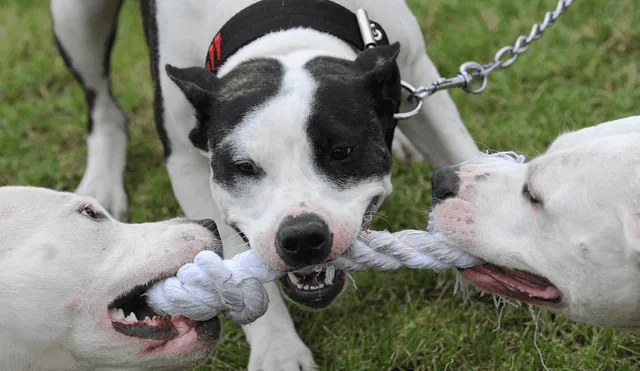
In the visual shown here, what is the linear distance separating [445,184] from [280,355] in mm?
1052

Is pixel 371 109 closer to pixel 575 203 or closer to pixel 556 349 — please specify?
pixel 575 203

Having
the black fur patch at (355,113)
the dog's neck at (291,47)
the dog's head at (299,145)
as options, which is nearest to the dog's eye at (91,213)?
the dog's head at (299,145)

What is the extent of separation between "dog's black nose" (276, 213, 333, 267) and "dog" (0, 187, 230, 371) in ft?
0.89

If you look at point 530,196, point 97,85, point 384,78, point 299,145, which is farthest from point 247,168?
point 97,85

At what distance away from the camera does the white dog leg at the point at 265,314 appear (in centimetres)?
358

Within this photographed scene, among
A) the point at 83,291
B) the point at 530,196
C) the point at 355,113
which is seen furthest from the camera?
the point at 355,113

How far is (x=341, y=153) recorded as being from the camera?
3170 mm

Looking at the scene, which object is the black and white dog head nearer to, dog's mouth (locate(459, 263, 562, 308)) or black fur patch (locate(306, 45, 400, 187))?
Result: black fur patch (locate(306, 45, 400, 187))

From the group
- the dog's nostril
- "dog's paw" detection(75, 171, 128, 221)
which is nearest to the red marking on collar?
the dog's nostril

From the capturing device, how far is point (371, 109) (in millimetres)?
3303

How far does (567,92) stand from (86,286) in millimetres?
3300

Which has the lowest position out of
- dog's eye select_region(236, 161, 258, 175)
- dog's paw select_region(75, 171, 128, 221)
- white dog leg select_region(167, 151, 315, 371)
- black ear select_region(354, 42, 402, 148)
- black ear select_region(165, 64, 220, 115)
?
dog's paw select_region(75, 171, 128, 221)

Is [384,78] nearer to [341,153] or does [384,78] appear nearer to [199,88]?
[341,153]

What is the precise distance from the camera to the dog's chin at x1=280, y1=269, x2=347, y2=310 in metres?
3.16
